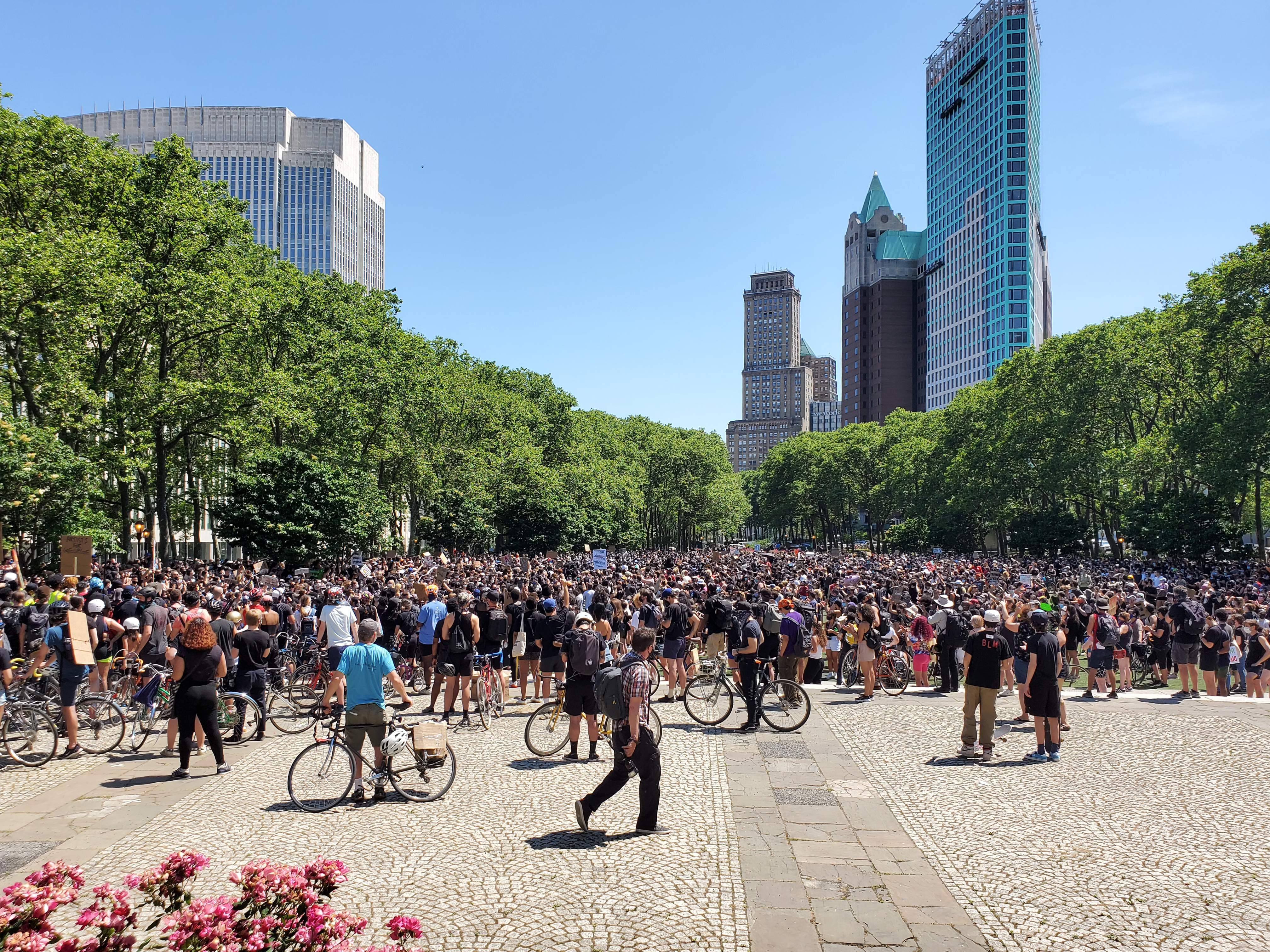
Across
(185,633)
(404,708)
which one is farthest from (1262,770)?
(185,633)

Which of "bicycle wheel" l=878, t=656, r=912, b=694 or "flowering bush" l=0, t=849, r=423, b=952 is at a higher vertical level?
"flowering bush" l=0, t=849, r=423, b=952

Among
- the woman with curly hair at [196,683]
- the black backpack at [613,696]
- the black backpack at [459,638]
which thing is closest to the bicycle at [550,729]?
the black backpack at [459,638]

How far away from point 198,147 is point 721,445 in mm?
100702

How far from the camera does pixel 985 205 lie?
13400 cm

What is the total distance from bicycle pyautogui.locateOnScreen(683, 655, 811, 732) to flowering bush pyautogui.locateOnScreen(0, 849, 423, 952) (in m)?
8.08

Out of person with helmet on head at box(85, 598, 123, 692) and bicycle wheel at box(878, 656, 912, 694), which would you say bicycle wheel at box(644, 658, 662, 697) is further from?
person with helmet on head at box(85, 598, 123, 692)

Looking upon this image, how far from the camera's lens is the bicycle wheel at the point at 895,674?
47.7 feet

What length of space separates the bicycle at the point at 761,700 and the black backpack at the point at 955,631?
4.37 m

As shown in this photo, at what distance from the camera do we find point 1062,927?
5375mm

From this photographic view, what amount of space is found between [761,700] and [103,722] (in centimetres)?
820

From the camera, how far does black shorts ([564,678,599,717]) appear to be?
923 centimetres

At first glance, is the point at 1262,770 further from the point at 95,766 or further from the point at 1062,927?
the point at 95,766

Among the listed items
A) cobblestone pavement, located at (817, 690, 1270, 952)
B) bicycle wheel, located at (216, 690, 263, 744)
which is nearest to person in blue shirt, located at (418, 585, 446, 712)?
bicycle wheel, located at (216, 690, 263, 744)

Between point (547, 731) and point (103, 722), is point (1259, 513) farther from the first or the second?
point (103, 722)
